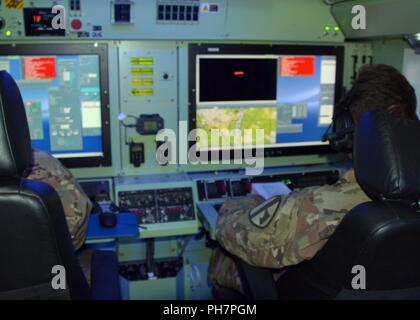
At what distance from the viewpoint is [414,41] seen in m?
2.68

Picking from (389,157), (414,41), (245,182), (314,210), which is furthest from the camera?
(245,182)

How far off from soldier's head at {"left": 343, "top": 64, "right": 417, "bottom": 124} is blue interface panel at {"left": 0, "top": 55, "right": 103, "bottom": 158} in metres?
→ 1.54

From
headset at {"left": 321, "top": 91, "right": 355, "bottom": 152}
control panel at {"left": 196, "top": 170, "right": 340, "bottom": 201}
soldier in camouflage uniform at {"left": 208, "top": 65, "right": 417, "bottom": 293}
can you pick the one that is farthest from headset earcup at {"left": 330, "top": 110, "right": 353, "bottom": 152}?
control panel at {"left": 196, "top": 170, "right": 340, "bottom": 201}

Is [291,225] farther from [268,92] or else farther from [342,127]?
[268,92]

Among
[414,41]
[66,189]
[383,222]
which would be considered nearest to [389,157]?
[383,222]

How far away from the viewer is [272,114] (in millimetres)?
3088

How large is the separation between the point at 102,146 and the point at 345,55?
1.63 m

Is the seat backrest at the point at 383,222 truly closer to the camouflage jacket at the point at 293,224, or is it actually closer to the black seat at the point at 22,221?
the camouflage jacket at the point at 293,224

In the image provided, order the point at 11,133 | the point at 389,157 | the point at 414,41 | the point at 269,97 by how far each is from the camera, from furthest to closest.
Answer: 1. the point at 269,97
2. the point at 414,41
3. the point at 389,157
4. the point at 11,133

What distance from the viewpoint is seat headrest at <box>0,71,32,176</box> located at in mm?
1274

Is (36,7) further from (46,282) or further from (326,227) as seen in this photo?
(326,227)

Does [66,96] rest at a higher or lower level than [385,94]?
lower

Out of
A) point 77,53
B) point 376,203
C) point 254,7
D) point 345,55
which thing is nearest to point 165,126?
point 77,53

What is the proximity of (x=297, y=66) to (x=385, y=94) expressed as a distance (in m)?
1.33
